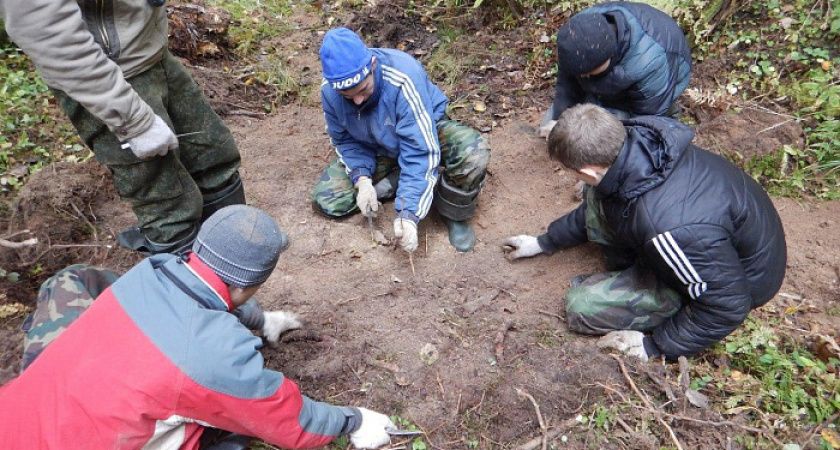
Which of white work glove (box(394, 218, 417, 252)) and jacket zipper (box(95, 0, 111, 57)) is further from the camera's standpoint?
white work glove (box(394, 218, 417, 252))

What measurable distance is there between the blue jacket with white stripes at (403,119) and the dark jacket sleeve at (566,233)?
87 centimetres

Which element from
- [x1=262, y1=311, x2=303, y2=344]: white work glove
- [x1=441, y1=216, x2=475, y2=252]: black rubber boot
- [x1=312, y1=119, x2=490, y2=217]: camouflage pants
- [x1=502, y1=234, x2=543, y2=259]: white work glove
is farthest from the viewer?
[x1=441, y1=216, x2=475, y2=252]: black rubber boot

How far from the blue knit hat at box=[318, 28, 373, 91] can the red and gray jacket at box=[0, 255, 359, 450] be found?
5.13 feet

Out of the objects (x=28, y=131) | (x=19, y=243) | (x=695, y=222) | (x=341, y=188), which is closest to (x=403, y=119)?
(x=341, y=188)

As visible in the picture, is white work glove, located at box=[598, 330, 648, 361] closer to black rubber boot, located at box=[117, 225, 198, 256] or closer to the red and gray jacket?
the red and gray jacket

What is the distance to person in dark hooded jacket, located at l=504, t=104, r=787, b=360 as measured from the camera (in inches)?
91.4

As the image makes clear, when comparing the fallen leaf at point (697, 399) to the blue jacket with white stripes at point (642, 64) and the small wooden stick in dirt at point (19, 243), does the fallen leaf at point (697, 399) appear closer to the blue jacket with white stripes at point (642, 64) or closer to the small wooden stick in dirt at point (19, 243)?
the blue jacket with white stripes at point (642, 64)

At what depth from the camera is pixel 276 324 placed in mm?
2748

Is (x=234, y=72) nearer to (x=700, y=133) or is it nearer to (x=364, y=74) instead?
(x=364, y=74)

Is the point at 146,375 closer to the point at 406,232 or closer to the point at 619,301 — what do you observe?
the point at 406,232

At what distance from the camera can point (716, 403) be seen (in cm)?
248

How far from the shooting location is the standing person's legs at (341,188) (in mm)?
3906

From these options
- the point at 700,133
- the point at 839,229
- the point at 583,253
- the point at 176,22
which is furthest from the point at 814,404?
the point at 176,22

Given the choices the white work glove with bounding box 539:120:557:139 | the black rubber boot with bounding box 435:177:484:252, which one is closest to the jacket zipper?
the black rubber boot with bounding box 435:177:484:252
